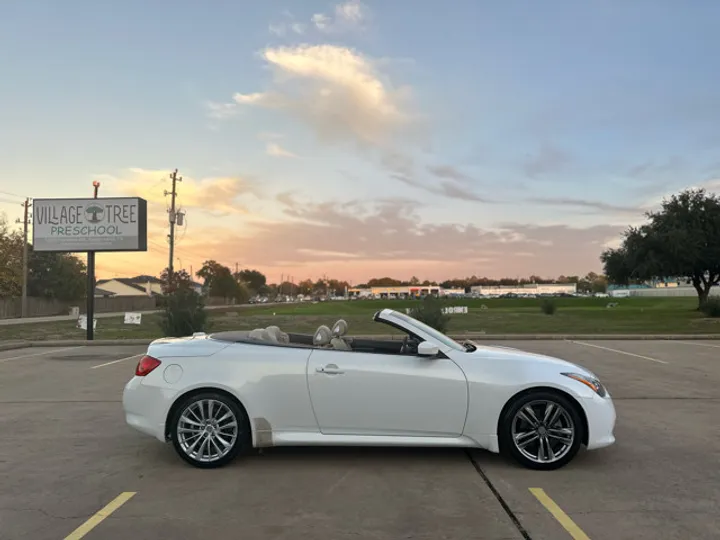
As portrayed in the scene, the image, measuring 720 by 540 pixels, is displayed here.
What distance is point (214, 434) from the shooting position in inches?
213

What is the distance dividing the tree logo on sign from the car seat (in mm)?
20098

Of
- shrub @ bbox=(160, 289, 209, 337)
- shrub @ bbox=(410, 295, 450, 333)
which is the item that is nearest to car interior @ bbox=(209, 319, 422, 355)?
shrub @ bbox=(410, 295, 450, 333)

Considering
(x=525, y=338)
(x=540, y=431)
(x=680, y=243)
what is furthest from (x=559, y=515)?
(x=680, y=243)

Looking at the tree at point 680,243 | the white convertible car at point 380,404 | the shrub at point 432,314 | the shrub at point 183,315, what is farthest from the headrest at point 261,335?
the tree at point 680,243

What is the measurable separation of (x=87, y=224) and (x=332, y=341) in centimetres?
2051

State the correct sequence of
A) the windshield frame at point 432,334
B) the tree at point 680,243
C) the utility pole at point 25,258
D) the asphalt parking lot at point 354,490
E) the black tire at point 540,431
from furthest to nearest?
1. the utility pole at point 25,258
2. the tree at point 680,243
3. the windshield frame at point 432,334
4. the black tire at point 540,431
5. the asphalt parking lot at point 354,490

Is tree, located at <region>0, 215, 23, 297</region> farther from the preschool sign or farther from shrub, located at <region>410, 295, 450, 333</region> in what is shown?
shrub, located at <region>410, 295, 450, 333</region>

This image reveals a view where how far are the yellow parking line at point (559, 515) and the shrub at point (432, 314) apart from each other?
15588 mm

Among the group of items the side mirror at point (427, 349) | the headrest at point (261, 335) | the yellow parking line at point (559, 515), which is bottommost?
the yellow parking line at point (559, 515)

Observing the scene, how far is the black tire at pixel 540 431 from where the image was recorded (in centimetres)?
528

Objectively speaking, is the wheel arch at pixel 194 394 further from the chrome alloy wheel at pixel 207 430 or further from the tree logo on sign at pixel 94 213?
the tree logo on sign at pixel 94 213

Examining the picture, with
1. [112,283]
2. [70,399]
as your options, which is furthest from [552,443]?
[112,283]

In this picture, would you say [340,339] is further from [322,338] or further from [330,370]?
[330,370]

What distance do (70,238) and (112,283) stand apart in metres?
133
